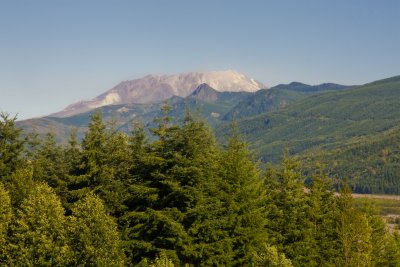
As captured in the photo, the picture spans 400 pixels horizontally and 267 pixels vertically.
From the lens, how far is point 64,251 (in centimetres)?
4447

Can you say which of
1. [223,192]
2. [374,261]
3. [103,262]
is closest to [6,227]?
[103,262]

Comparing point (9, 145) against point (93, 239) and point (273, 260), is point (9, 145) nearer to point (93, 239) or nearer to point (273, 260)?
point (93, 239)

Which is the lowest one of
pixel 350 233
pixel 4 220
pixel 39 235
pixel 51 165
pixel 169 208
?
pixel 350 233

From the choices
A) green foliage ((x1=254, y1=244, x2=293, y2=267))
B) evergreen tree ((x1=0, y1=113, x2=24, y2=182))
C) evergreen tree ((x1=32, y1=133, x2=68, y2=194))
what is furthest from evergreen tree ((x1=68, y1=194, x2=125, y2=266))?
evergreen tree ((x1=0, y1=113, x2=24, y2=182))

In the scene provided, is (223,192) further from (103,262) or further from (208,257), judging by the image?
(103,262)

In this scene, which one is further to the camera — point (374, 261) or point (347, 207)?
point (374, 261)

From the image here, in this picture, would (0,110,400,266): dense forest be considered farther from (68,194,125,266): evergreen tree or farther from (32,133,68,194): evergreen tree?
(32,133,68,194): evergreen tree

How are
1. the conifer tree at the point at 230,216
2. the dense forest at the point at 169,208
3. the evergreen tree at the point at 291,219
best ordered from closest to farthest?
the dense forest at the point at 169,208 < the conifer tree at the point at 230,216 < the evergreen tree at the point at 291,219

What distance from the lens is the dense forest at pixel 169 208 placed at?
46.9m

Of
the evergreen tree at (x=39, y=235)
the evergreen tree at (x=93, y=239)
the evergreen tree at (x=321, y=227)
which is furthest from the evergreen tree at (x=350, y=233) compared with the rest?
the evergreen tree at (x=39, y=235)

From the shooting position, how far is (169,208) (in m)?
49.4

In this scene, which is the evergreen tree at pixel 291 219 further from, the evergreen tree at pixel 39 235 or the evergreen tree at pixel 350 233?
the evergreen tree at pixel 39 235

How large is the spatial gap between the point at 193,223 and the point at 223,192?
575 cm

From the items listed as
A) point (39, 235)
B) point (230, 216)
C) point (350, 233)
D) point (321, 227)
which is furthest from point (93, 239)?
point (350, 233)
